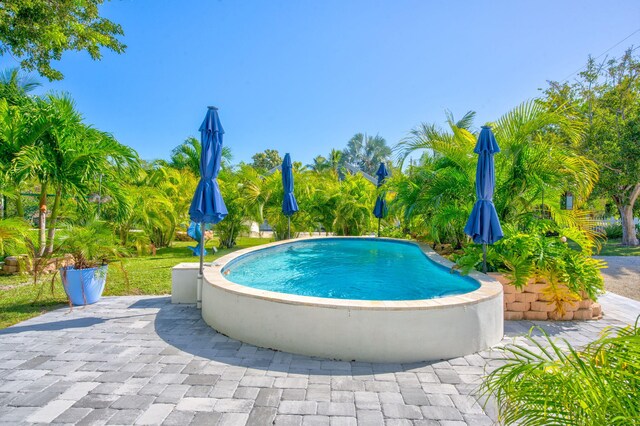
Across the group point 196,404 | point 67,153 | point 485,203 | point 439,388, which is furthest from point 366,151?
point 196,404

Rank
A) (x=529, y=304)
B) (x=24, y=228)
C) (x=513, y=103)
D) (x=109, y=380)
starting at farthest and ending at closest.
Answer: 1. (x=513, y=103)
2. (x=24, y=228)
3. (x=529, y=304)
4. (x=109, y=380)

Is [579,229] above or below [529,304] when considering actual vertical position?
above

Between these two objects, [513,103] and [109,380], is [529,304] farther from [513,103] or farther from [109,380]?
[109,380]

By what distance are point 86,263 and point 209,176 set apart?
2.74m

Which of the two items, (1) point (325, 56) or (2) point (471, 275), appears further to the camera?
(1) point (325, 56)

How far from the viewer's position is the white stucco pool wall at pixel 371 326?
12.8 ft

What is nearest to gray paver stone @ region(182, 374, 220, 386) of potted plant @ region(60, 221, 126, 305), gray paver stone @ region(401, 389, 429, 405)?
gray paver stone @ region(401, 389, 429, 405)

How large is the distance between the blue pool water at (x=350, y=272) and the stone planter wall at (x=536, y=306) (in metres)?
0.77

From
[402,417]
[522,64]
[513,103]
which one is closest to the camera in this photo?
[402,417]

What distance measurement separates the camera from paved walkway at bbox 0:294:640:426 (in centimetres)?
284

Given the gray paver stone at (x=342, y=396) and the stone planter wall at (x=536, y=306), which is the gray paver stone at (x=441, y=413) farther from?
the stone planter wall at (x=536, y=306)

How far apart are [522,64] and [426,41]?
3296 mm

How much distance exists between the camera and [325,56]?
11617mm

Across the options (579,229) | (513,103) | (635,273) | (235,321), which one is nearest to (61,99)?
(235,321)
